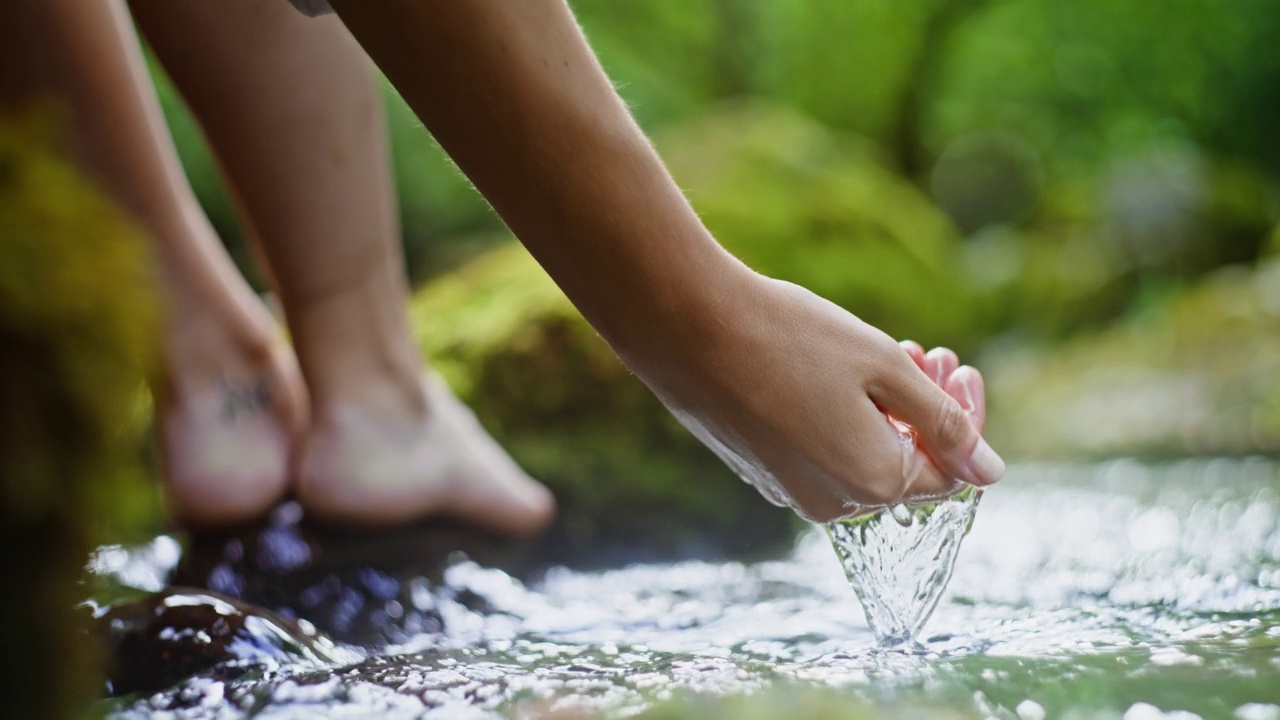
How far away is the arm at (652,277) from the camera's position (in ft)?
2.90

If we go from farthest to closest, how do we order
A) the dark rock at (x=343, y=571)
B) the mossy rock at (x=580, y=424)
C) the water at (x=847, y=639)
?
the mossy rock at (x=580, y=424) → the dark rock at (x=343, y=571) → the water at (x=847, y=639)

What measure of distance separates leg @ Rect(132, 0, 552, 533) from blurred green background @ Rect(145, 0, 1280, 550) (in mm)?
214

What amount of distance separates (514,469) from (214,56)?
2.63 feet

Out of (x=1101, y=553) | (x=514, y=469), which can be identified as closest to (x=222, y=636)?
(x=514, y=469)

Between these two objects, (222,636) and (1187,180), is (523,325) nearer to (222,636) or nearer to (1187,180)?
(222,636)

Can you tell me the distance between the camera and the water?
846mm

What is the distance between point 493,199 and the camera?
94 centimetres

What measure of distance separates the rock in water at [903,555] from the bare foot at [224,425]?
0.87 meters

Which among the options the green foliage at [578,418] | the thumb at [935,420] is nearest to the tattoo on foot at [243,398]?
the green foliage at [578,418]

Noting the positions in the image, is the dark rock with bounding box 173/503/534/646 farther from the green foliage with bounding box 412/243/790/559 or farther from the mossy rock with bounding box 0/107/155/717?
the mossy rock with bounding box 0/107/155/717

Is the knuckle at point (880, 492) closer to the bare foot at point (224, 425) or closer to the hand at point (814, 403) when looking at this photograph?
the hand at point (814, 403)

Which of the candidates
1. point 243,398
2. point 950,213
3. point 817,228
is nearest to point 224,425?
point 243,398

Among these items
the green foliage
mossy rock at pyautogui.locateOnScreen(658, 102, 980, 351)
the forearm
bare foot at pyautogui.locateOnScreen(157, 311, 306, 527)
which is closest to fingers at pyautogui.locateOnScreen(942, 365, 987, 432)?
the forearm

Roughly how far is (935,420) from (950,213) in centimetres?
1053
